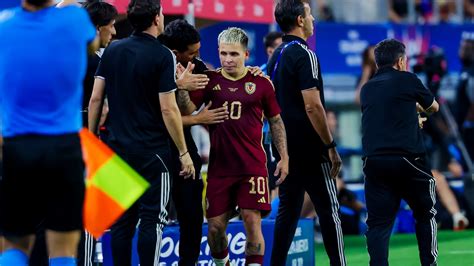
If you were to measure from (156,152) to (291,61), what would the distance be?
156 cm

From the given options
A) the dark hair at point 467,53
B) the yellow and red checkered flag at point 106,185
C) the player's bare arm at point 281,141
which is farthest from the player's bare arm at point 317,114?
the dark hair at point 467,53

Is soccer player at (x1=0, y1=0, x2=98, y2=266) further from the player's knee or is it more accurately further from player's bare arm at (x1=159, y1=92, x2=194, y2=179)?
the player's knee

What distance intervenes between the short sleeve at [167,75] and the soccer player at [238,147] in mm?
652

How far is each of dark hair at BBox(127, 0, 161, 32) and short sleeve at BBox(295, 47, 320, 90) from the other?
1.38 metres

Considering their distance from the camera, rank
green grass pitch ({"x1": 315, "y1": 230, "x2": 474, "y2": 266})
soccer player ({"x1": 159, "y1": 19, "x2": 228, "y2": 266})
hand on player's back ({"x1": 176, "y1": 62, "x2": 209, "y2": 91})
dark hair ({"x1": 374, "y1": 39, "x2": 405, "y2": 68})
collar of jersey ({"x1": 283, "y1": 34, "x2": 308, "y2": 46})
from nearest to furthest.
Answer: hand on player's back ({"x1": 176, "y1": 62, "x2": 209, "y2": 91})
soccer player ({"x1": 159, "y1": 19, "x2": 228, "y2": 266})
dark hair ({"x1": 374, "y1": 39, "x2": 405, "y2": 68})
collar of jersey ({"x1": 283, "y1": 34, "x2": 308, "y2": 46})
green grass pitch ({"x1": 315, "y1": 230, "x2": 474, "y2": 266})

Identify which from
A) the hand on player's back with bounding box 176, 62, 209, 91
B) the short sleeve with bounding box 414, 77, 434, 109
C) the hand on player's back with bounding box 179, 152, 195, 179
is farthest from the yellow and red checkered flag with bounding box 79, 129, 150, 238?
the short sleeve with bounding box 414, 77, 434, 109

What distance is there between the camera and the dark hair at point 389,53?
31.0 feet

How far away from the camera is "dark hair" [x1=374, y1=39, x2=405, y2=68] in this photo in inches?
372

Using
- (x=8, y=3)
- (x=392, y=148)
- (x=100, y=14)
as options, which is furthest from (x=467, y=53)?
(x=100, y=14)

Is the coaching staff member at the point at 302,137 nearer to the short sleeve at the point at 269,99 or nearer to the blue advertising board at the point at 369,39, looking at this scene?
the short sleeve at the point at 269,99

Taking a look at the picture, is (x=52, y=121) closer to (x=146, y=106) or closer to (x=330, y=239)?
(x=146, y=106)

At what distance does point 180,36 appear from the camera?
9.16 meters

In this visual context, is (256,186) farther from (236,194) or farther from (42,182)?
(42,182)

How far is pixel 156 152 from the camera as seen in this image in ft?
28.0
